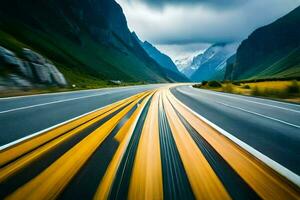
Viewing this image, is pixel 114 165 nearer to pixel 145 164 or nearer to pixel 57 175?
pixel 145 164

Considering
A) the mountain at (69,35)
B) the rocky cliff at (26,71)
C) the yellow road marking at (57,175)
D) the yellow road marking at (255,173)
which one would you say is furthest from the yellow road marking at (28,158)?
the mountain at (69,35)

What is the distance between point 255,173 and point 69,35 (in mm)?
108847

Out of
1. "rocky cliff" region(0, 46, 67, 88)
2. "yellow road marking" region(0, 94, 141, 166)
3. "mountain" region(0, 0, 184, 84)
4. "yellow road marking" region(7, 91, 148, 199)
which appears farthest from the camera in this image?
"mountain" region(0, 0, 184, 84)

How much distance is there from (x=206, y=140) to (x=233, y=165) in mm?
1156

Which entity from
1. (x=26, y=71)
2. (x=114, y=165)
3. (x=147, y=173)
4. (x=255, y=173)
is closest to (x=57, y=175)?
(x=114, y=165)

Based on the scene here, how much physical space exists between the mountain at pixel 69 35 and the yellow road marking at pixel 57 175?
4181 cm

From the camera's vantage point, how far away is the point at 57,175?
232 centimetres

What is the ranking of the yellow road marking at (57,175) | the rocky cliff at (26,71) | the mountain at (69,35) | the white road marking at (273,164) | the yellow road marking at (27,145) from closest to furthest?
the yellow road marking at (57,175) → the white road marking at (273,164) → the yellow road marking at (27,145) → the rocky cliff at (26,71) → the mountain at (69,35)

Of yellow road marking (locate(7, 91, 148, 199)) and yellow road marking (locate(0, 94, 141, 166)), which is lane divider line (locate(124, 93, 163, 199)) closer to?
yellow road marking (locate(7, 91, 148, 199))

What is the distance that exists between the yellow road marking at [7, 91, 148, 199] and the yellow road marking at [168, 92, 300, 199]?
1.99m

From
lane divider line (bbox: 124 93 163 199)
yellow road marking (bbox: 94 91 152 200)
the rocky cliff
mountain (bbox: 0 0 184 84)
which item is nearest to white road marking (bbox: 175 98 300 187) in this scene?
lane divider line (bbox: 124 93 163 199)

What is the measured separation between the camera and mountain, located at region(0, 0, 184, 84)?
217ft

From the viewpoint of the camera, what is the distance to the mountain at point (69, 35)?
6625cm

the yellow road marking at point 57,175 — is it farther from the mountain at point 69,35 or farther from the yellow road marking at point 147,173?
the mountain at point 69,35
